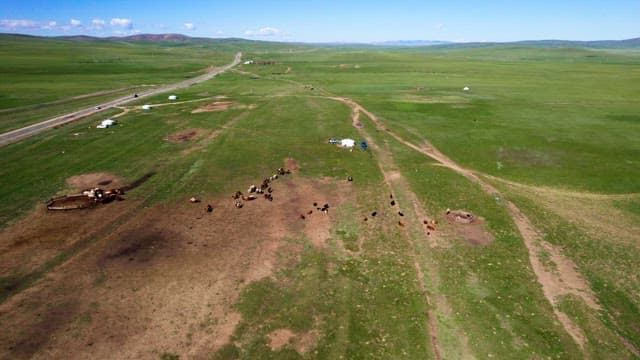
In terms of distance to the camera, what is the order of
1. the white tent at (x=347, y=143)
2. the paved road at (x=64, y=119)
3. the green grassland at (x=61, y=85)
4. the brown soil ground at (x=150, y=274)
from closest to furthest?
1. the brown soil ground at (x=150, y=274)
2. the white tent at (x=347, y=143)
3. the paved road at (x=64, y=119)
4. the green grassland at (x=61, y=85)

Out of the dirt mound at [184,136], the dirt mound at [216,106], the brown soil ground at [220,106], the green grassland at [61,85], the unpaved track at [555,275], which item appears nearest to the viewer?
the unpaved track at [555,275]

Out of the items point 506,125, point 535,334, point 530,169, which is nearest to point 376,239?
point 535,334

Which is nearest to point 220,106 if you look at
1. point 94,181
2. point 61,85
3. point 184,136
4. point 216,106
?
point 216,106

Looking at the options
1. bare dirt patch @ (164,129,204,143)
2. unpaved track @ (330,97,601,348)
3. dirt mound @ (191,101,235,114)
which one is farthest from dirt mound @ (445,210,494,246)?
dirt mound @ (191,101,235,114)

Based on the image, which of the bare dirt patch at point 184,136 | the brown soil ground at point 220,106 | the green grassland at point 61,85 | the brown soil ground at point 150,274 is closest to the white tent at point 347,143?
the brown soil ground at point 150,274

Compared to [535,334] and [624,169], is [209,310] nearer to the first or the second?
[535,334]

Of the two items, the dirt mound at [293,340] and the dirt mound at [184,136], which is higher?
the dirt mound at [184,136]

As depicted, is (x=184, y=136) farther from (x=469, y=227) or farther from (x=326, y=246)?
(x=469, y=227)

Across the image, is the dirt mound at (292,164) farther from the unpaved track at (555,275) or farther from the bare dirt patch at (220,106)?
the bare dirt patch at (220,106)
